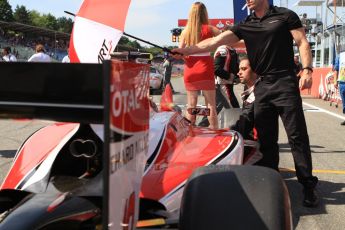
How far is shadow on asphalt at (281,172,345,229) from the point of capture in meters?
3.90

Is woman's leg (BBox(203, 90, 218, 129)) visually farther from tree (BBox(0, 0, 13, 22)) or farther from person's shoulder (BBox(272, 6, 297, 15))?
tree (BBox(0, 0, 13, 22))

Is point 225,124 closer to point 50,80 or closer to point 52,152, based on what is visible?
point 52,152

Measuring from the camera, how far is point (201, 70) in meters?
5.52

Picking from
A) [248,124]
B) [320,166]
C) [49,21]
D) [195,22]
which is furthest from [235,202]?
[49,21]

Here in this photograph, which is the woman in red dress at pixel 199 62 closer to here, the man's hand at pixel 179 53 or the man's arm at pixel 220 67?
the man's arm at pixel 220 67

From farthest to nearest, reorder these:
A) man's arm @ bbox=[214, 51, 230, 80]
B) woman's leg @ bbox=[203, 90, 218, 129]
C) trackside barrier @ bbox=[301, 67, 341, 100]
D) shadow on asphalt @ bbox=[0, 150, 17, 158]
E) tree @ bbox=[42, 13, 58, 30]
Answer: tree @ bbox=[42, 13, 58, 30], trackside barrier @ bbox=[301, 67, 341, 100], man's arm @ bbox=[214, 51, 230, 80], shadow on asphalt @ bbox=[0, 150, 17, 158], woman's leg @ bbox=[203, 90, 218, 129]

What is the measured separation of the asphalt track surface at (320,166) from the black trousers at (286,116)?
301 mm

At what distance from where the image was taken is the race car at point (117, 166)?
4.66 ft

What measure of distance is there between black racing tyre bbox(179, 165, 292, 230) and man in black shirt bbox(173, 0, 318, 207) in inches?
72.8

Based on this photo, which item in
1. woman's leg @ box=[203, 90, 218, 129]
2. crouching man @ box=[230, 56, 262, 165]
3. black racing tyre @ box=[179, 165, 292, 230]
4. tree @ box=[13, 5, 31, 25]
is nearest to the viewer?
black racing tyre @ box=[179, 165, 292, 230]

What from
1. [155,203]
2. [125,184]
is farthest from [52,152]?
[125,184]

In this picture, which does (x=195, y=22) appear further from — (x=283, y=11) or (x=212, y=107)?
(x=283, y=11)

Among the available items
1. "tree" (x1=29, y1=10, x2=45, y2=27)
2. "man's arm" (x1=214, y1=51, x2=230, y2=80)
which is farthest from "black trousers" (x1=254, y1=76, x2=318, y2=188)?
"tree" (x1=29, y1=10, x2=45, y2=27)

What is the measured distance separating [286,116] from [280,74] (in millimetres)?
358
